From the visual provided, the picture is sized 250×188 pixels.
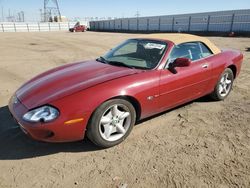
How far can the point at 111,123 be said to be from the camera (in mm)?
3211

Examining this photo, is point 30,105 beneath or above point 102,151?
above

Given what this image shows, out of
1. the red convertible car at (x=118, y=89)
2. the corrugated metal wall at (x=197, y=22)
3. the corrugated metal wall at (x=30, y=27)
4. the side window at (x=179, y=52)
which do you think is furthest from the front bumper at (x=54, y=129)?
the corrugated metal wall at (x=30, y=27)

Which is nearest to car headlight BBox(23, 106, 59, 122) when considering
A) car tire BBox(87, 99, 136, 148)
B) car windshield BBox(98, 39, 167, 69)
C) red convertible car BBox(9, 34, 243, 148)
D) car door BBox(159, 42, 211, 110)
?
red convertible car BBox(9, 34, 243, 148)

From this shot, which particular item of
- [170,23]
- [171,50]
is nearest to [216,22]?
[170,23]

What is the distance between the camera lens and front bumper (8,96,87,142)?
2.78m

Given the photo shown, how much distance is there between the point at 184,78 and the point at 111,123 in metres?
1.44

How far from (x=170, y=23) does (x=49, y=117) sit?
1325 inches

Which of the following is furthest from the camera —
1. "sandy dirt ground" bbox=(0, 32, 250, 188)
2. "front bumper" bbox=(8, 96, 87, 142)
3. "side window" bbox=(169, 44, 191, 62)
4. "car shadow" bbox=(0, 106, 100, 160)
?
"side window" bbox=(169, 44, 191, 62)

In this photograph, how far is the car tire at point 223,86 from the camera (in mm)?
4726

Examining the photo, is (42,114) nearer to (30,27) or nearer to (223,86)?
(223,86)

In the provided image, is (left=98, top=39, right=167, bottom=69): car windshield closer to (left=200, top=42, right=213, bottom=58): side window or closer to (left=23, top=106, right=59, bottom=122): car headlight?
(left=200, top=42, right=213, bottom=58): side window

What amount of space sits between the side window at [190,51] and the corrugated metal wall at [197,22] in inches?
931

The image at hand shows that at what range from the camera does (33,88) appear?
3432 millimetres

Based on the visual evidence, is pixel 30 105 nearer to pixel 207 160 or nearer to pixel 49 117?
pixel 49 117
